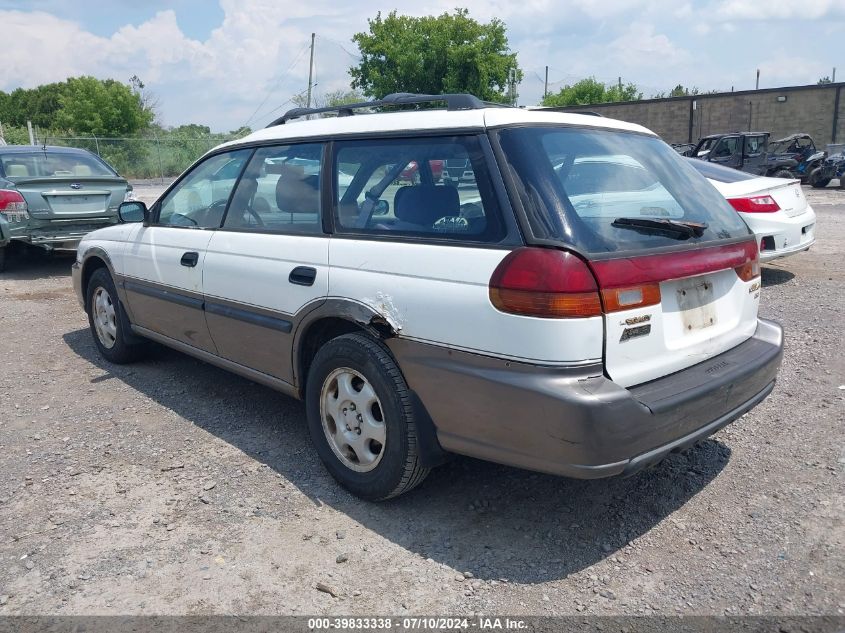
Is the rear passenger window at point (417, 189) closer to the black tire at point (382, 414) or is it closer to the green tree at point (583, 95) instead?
the black tire at point (382, 414)

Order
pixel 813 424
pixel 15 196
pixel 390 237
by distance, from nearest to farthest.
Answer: pixel 390 237, pixel 813 424, pixel 15 196

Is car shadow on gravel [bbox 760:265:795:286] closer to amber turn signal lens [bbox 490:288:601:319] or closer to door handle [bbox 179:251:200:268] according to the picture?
amber turn signal lens [bbox 490:288:601:319]

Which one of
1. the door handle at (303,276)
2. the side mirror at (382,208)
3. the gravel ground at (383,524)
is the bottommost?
the gravel ground at (383,524)

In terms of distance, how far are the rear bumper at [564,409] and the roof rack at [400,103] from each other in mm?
1165

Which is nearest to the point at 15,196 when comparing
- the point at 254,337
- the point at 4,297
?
the point at 4,297

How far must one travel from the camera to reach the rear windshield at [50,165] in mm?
9562

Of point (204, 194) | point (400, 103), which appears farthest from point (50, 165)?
point (400, 103)

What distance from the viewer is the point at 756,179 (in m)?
7.93

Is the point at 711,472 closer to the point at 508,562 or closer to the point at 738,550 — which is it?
the point at 738,550

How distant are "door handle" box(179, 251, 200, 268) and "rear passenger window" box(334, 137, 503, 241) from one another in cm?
124

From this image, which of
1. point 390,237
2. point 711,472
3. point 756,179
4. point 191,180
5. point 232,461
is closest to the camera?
point 390,237

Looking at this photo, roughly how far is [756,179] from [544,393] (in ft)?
21.4

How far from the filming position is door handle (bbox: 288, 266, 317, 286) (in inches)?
138

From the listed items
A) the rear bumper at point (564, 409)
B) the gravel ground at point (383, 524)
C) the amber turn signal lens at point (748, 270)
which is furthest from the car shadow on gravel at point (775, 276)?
→ the rear bumper at point (564, 409)
